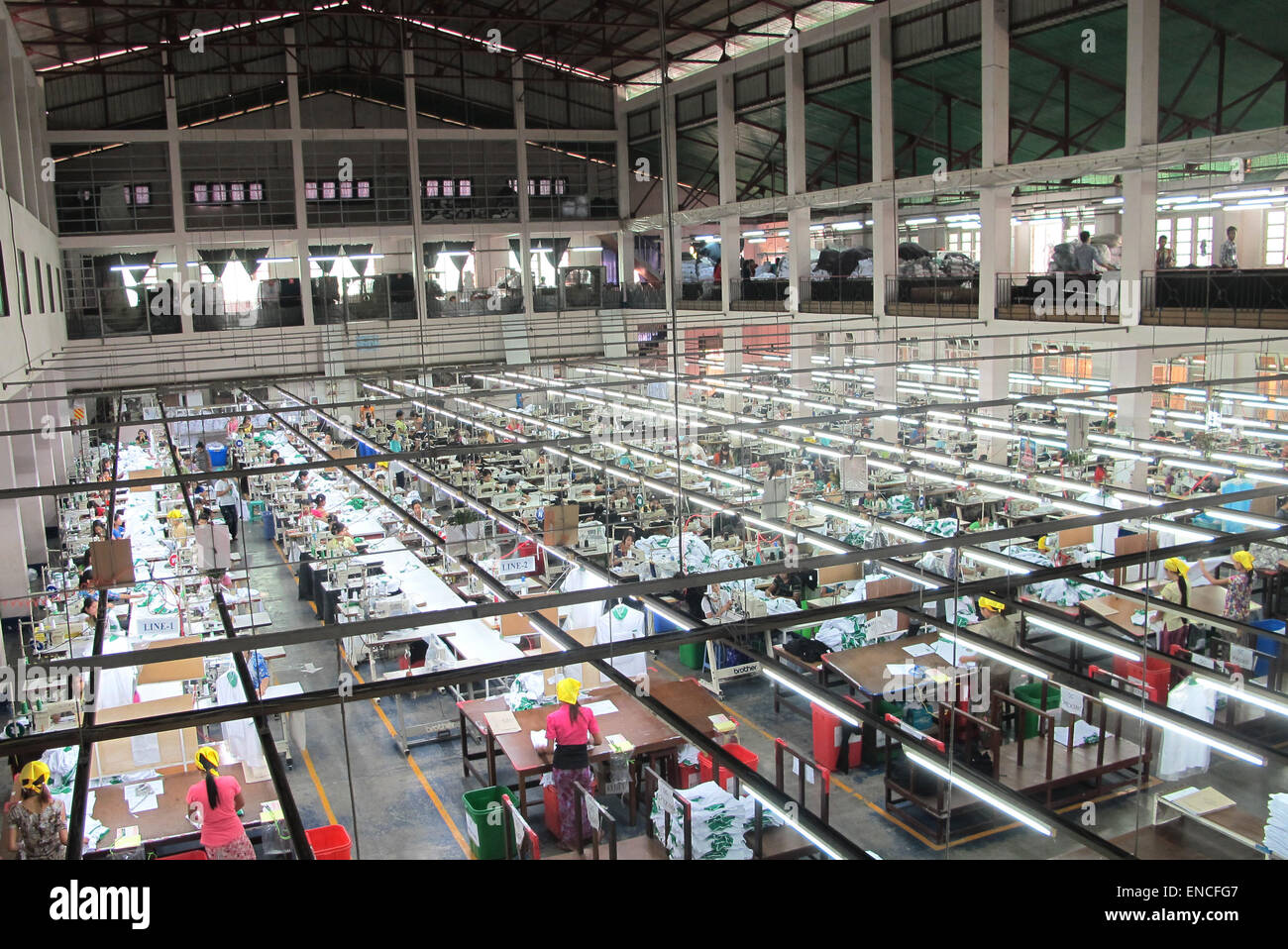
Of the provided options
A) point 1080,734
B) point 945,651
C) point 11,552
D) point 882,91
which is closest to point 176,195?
point 11,552

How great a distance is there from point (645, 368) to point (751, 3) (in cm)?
810

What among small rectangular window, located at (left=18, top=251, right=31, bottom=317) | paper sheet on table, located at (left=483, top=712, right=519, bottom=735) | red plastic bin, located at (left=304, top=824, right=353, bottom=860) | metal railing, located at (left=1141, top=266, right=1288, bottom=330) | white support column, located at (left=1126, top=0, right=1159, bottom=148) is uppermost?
white support column, located at (left=1126, top=0, right=1159, bottom=148)

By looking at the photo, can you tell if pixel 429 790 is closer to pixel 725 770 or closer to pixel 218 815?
pixel 218 815

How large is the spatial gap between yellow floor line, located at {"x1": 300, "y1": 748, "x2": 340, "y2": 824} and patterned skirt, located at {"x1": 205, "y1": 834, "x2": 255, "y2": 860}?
0.94 meters

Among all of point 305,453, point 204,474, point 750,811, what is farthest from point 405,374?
point 750,811

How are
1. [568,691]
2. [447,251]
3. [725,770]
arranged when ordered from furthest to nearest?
[447,251] < [568,691] < [725,770]

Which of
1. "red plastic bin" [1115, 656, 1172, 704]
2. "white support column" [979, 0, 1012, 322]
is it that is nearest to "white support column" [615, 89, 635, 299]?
"white support column" [979, 0, 1012, 322]

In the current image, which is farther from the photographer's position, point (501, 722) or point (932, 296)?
point (932, 296)

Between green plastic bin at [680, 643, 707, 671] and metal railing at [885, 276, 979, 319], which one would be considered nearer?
green plastic bin at [680, 643, 707, 671]

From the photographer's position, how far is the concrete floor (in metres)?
8.09

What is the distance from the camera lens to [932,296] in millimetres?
19938

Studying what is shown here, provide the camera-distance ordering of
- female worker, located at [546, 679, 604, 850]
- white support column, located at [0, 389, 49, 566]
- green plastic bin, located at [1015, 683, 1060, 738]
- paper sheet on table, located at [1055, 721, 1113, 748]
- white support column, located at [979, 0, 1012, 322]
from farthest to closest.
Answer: white support column, located at [979, 0, 1012, 322], white support column, located at [0, 389, 49, 566], green plastic bin, located at [1015, 683, 1060, 738], paper sheet on table, located at [1055, 721, 1113, 748], female worker, located at [546, 679, 604, 850]

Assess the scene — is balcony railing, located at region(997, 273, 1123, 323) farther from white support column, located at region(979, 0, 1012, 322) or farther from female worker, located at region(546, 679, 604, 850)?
female worker, located at region(546, 679, 604, 850)

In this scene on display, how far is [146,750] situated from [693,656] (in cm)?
556
